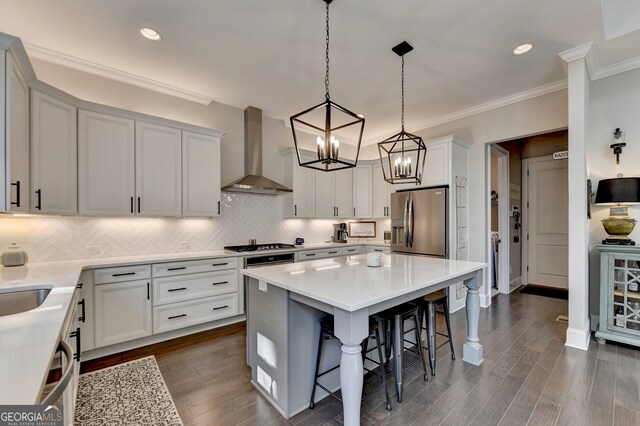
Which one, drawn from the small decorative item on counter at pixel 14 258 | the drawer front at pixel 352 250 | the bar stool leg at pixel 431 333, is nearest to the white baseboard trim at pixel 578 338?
the bar stool leg at pixel 431 333

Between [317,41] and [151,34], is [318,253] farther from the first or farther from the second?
[151,34]

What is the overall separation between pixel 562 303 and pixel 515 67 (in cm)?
349

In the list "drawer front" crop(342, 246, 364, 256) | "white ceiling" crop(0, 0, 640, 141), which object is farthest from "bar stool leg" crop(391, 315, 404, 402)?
"drawer front" crop(342, 246, 364, 256)

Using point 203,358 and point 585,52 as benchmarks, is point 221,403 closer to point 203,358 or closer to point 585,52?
point 203,358

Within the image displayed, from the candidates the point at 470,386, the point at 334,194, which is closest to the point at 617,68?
the point at 470,386

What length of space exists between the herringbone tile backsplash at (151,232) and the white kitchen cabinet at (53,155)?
0.44 metres

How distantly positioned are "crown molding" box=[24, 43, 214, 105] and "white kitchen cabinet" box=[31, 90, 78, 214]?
66cm

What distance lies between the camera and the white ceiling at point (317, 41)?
91.7 inches

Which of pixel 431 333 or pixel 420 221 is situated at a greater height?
pixel 420 221

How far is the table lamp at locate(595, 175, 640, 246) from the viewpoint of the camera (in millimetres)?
2902

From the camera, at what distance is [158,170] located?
10.8 feet

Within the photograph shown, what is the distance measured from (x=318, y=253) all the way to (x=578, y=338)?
3163 mm

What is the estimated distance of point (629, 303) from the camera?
9.51 feet

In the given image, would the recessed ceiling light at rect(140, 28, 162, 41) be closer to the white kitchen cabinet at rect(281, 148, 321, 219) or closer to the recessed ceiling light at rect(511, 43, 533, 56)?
the white kitchen cabinet at rect(281, 148, 321, 219)
